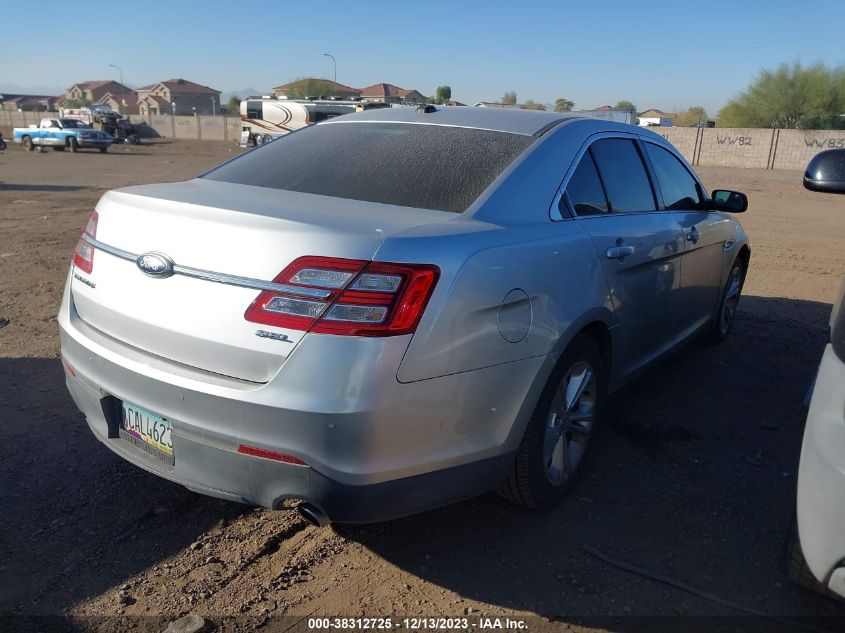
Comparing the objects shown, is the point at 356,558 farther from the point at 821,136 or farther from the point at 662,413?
the point at 821,136

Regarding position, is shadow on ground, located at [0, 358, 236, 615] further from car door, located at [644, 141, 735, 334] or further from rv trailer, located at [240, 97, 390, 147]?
rv trailer, located at [240, 97, 390, 147]

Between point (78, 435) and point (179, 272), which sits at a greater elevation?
point (179, 272)

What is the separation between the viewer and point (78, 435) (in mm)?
3852

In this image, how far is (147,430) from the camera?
2627 millimetres

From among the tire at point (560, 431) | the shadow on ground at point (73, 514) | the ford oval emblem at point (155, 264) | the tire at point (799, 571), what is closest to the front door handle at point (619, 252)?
the tire at point (560, 431)

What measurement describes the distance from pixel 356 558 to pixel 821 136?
4135 cm

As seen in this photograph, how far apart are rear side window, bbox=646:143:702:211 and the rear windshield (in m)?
1.42

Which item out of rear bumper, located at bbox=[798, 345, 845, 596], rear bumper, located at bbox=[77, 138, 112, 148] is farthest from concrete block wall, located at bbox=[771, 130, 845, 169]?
rear bumper, located at bbox=[798, 345, 845, 596]

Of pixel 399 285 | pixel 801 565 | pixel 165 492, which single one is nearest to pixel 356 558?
pixel 165 492

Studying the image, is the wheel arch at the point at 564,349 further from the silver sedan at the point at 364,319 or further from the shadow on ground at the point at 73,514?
the shadow on ground at the point at 73,514

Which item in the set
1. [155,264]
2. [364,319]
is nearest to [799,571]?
[364,319]

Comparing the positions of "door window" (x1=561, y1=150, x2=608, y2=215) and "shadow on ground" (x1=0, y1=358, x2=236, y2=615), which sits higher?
"door window" (x1=561, y1=150, x2=608, y2=215)

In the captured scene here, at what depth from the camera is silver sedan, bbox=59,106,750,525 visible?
226 centimetres

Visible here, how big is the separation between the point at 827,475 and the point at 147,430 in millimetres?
2222
